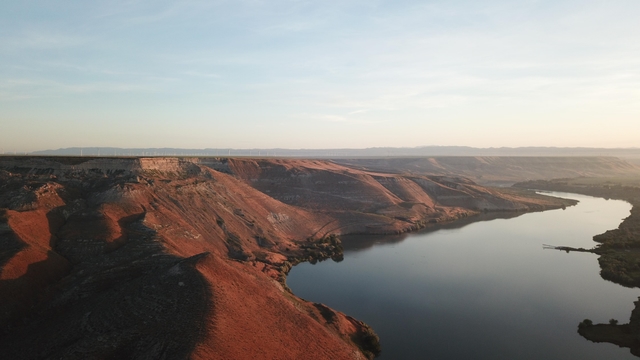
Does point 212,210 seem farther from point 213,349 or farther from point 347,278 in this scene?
point 213,349

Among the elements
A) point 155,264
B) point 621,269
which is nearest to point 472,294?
point 621,269

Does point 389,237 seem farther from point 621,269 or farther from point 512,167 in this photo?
point 512,167

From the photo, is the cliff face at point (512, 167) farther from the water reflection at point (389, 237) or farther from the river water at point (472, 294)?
the river water at point (472, 294)

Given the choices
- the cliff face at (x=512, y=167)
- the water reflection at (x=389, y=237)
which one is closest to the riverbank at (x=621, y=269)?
the water reflection at (x=389, y=237)

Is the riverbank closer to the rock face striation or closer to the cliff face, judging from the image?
the rock face striation

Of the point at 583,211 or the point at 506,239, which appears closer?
the point at 506,239

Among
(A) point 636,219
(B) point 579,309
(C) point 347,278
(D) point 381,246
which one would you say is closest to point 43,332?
(C) point 347,278

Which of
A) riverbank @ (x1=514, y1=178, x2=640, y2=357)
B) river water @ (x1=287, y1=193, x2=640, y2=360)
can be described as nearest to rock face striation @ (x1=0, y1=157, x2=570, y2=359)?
river water @ (x1=287, y1=193, x2=640, y2=360)
